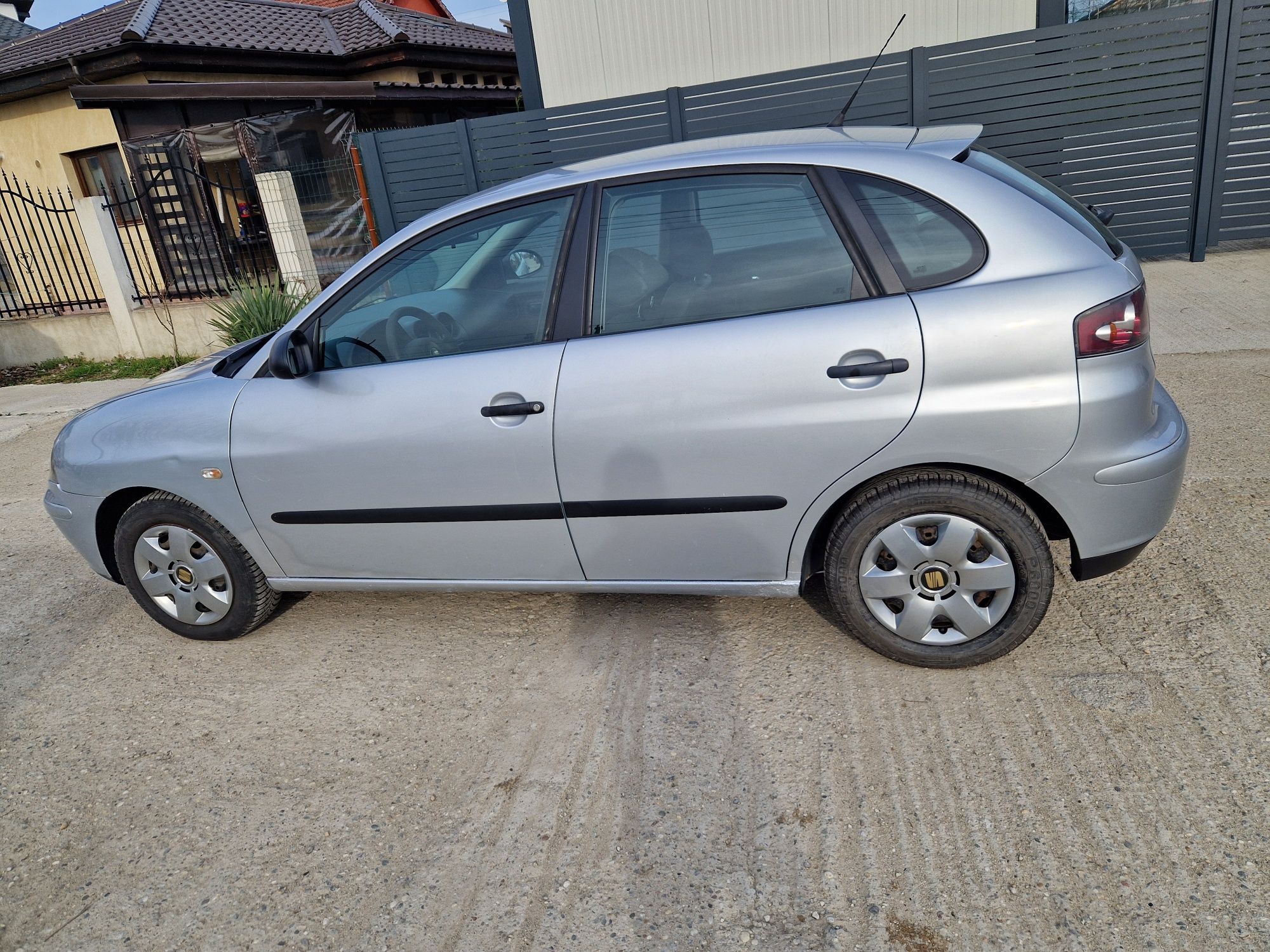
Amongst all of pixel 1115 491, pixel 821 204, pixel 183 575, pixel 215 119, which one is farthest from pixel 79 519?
pixel 215 119

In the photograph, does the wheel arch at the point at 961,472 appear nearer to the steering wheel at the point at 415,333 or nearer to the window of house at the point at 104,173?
the steering wheel at the point at 415,333

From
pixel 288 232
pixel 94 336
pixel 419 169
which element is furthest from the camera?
pixel 94 336

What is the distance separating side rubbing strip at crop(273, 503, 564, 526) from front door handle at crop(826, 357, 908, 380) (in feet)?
3.40

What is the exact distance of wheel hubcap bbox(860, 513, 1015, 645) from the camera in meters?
2.82

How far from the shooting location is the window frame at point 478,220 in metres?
3.08

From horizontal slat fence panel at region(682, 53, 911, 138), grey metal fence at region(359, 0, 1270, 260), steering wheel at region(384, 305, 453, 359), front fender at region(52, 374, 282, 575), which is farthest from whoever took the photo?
horizontal slat fence panel at region(682, 53, 911, 138)

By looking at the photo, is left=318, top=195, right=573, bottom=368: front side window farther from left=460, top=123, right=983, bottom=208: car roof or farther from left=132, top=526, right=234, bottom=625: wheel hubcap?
left=132, top=526, right=234, bottom=625: wheel hubcap

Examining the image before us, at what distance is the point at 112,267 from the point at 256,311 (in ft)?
9.24

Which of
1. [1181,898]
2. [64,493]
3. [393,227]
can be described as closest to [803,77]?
[393,227]

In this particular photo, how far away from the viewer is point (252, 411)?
3381 mm

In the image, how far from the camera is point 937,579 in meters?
2.88

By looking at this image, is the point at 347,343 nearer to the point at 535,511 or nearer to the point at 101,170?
the point at 535,511

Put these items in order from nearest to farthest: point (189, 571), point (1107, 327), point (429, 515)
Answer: point (1107, 327) → point (429, 515) → point (189, 571)

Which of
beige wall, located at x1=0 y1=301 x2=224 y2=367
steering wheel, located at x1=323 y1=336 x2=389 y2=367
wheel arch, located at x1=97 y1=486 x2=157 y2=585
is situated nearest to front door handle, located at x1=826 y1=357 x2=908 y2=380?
steering wheel, located at x1=323 y1=336 x2=389 y2=367
